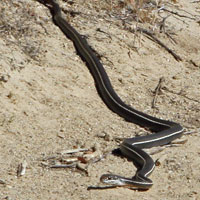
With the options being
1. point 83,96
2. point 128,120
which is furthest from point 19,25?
point 128,120

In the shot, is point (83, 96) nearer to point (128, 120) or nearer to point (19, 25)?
point (128, 120)

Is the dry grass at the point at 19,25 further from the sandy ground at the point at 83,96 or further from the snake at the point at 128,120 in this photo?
the snake at the point at 128,120

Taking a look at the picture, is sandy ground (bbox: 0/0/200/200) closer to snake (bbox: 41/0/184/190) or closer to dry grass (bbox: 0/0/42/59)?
dry grass (bbox: 0/0/42/59)

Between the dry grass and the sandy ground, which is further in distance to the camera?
the dry grass

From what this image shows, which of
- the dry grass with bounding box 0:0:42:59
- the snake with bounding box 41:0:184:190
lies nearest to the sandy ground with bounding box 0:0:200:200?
the dry grass with bounding box 0:0:42:59

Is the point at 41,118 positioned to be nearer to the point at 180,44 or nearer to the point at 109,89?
the point at 109,89
